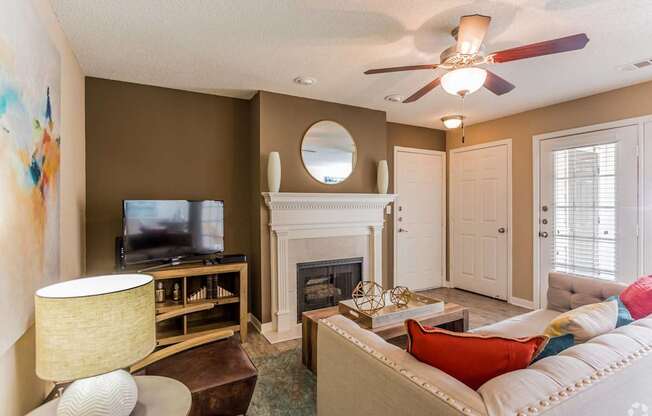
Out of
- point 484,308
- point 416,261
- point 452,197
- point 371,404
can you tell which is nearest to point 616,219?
point 484,308

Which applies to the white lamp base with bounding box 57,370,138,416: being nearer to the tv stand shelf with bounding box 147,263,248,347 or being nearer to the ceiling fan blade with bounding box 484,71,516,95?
the tv stand shelf with bounding box 147,263,248,347

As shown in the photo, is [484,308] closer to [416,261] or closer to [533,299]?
[533,299]

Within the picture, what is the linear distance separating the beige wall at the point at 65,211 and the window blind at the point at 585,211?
14.9ft

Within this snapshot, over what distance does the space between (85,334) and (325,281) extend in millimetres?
2818

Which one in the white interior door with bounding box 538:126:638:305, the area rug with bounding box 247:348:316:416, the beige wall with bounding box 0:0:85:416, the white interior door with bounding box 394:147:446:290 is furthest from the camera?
the white interior door with bounding box 394:147:446:290

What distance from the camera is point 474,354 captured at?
1.05 metres

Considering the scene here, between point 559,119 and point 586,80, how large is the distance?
73 centimetres

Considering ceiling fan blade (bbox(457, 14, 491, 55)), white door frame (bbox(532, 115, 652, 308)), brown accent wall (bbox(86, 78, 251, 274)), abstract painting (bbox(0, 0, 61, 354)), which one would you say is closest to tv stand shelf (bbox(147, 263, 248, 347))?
brown accent wall (bbox(86, 78, 251, 274))

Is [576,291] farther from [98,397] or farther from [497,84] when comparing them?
[98,397]

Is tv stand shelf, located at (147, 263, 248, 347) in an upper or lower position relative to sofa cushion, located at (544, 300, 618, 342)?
lower

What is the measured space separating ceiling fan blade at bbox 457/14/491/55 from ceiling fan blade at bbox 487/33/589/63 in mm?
122

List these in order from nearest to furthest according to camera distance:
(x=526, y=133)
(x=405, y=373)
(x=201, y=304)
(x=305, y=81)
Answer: (x=405, y=373) → (x=201, y=304) → (x=305, y=81) → (x=526, y=133)

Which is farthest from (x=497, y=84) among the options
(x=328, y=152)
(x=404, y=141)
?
(x=404, y=141)

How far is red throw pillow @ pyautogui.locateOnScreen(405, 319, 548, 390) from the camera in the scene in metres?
1.03
